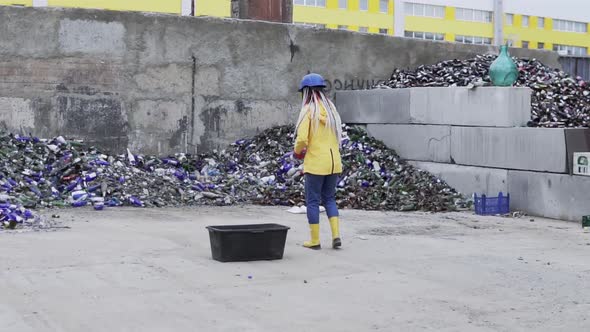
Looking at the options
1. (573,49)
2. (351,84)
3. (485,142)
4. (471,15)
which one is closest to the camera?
(485,142)

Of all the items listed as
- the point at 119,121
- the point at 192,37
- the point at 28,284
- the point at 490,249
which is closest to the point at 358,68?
the point at 192,37

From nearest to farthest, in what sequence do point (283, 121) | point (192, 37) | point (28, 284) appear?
1. point (28, 284)
2. point (192, 37)
3. point (283, 121)

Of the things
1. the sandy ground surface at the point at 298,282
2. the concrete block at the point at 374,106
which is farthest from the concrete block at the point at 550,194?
the concrete block at the point at 374,106

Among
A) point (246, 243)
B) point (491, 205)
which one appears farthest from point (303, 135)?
point (491, 205)

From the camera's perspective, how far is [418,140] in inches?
592

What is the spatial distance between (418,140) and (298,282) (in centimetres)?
811

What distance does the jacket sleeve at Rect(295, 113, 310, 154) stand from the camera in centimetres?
916

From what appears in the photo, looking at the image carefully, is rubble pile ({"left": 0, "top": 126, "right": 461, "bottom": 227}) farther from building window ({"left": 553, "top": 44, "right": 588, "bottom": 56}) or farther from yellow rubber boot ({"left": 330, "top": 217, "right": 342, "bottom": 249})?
building window ({"left": 553, "top": 44, "right": 588, "bottom": 56})

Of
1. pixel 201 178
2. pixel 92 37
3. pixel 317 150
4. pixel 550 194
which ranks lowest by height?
pixel 550 194

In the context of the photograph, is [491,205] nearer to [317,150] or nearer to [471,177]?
[471,177]

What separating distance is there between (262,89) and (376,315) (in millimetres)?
10401

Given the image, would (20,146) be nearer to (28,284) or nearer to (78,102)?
(78,102)

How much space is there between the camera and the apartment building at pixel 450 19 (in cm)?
6544

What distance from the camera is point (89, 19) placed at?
1454 cm
